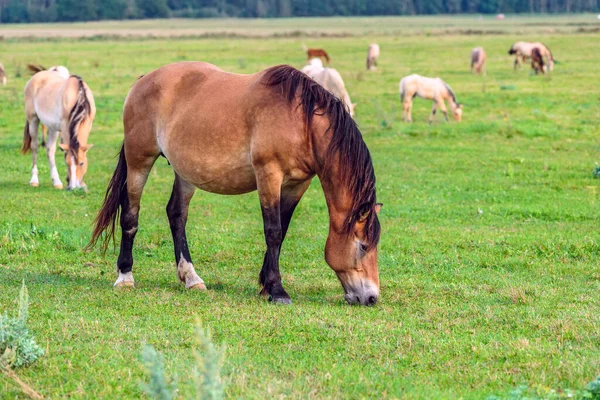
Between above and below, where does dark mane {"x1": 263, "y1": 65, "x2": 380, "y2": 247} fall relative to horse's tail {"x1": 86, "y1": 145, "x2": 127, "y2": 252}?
above

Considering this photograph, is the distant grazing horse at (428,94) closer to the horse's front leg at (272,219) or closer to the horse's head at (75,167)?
the horse's head at (75,167)

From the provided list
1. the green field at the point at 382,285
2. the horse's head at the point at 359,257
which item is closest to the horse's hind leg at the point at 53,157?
the green field at the point at 382,285

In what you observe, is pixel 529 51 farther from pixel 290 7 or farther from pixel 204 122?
pixel 290 7

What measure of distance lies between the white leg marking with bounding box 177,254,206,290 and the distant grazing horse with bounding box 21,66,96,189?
5778 millimetres

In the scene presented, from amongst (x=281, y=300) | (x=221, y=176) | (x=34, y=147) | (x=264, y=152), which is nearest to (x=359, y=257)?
(x=281, y=300)

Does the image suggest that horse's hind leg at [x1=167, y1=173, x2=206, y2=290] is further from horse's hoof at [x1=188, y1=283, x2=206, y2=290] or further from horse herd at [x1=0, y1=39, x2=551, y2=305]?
horse's hoof at [x1=188, y1=283, x2=206, y2=290]

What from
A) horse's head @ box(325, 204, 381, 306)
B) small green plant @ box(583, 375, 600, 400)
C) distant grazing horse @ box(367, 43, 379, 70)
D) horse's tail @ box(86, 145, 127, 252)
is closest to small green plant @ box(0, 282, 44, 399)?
horse's head @ box(325, 204, 381, 306)

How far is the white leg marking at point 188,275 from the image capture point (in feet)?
24.7

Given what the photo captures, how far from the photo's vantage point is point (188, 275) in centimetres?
765

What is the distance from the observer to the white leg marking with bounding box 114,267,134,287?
24.8 feet

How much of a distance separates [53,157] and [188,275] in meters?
6.96

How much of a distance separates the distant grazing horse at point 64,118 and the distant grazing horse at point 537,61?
26.2 meters

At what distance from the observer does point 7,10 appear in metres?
107

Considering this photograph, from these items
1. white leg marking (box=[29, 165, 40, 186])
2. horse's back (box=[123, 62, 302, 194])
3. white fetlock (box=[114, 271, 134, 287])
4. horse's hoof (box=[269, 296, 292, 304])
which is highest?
horse's back (box=[123, 62, 302, 194])
